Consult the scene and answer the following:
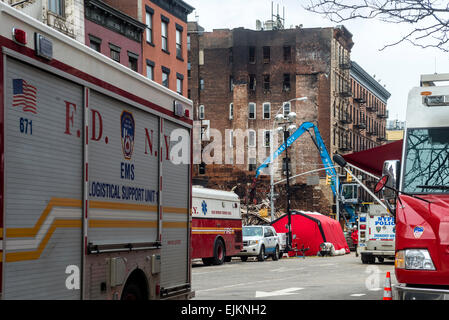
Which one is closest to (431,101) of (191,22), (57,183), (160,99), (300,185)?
(160,99)

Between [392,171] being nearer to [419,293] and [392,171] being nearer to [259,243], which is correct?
[419,293]

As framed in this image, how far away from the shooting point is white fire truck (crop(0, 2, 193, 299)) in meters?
6.45

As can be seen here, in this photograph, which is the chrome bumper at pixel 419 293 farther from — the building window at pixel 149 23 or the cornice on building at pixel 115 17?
the building window at pixel 149 23

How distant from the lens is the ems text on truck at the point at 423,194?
8266mm

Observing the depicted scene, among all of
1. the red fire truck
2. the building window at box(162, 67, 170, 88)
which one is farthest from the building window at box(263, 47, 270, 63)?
the red fire truck

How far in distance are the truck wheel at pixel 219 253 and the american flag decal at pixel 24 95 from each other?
24514mm

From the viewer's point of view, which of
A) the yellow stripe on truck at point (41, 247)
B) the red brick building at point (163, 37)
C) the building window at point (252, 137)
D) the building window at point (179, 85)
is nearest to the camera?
the yellow stripe on truck at point (41, 247)

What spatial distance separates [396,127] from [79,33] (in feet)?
395

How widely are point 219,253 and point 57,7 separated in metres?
13.0

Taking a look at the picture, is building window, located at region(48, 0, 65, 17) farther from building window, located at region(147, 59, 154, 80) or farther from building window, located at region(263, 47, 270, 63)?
building window, located at region(263, 47, 270, 63)

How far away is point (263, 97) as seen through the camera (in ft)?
261

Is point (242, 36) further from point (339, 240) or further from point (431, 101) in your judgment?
point (431, 101)

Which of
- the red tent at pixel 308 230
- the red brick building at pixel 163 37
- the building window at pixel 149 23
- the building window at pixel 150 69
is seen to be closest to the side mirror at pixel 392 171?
the red brick building at pixel 163 37

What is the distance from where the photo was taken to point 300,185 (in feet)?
254
